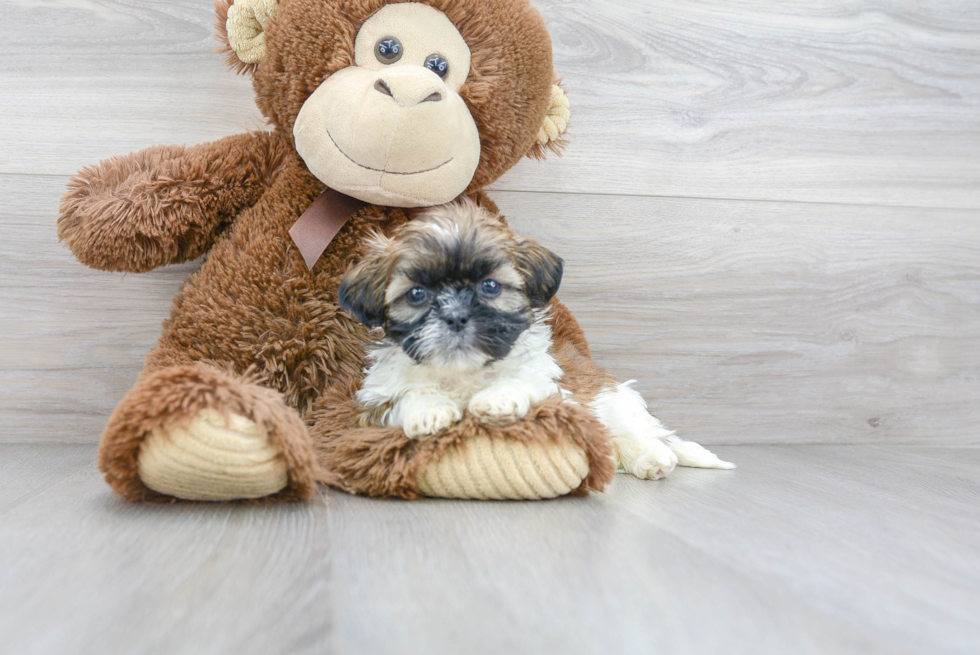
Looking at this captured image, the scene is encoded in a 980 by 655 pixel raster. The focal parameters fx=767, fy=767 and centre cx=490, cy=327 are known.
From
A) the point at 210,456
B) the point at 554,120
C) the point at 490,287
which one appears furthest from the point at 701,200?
the point at 210,456

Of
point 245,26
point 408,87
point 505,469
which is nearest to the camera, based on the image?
point 505,469

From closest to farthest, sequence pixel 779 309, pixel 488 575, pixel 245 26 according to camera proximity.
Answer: pixel 488 575 < pixel 245 26 < pixel 779 309

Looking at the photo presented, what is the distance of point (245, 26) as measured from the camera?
1400 mm

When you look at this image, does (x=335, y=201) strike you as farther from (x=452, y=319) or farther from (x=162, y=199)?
(x=452, y=319)

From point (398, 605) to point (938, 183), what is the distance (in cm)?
188

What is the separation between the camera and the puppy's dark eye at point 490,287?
1.22 m

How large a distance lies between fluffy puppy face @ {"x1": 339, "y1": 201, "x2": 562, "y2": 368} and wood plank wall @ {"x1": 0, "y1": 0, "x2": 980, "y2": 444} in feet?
1.87

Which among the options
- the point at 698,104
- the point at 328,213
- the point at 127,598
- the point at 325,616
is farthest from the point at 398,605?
the point at 698,104

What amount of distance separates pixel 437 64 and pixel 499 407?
0.62 meters

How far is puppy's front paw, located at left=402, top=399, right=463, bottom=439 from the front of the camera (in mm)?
1179

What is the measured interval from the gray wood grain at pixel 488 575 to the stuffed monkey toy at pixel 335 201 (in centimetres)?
9

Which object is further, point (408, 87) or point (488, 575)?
point (408, 87)

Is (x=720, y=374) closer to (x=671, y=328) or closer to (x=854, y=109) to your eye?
(x=671, y=328)

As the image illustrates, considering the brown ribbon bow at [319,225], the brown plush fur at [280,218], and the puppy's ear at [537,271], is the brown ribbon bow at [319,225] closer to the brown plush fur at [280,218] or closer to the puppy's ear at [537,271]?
the brown plush fur at [280,218]
